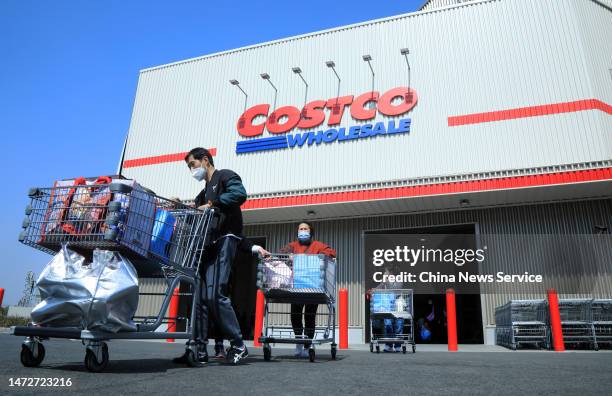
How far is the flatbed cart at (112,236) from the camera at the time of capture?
10.7 ft

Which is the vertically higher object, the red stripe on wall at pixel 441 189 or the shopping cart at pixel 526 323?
the red stripe on wall at pixel 441 189

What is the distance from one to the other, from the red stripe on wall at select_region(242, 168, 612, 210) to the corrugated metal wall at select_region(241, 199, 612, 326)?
193 cm

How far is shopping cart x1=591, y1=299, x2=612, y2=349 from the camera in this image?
31.6ft

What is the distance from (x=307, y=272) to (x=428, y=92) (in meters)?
10.0

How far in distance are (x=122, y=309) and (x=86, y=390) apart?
36.3 inches

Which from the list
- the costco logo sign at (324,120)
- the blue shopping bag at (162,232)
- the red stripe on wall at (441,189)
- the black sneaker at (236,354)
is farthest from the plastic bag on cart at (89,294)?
the costco logo sign at (324,120)

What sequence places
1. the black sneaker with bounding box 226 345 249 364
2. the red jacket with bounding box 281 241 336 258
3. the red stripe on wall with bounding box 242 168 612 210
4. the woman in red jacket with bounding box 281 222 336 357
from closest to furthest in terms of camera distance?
the black sneaker with bounding box 226 345 249 364
the red jacket with bounding box 281 241 336 258
the woman in red jacket with bounding box 281 222 336 357
the red stripe on wall with bounding box 242 168 612 210

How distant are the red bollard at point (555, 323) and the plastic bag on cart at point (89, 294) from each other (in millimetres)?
8304

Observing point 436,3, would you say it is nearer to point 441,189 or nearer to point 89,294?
point 441,189

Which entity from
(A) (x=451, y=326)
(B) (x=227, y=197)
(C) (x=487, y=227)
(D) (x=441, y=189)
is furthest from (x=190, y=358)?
(C) (x=487, y=227)

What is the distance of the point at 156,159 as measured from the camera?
16938 mm

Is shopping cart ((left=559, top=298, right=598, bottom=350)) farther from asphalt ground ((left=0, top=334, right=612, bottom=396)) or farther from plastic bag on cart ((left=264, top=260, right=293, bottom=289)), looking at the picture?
plastic bag on cart ((left=264, top=260, right=293, bottom=289))

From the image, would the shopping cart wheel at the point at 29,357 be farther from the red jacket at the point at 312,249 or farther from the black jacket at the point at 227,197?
the red jacket at the point at 312,249

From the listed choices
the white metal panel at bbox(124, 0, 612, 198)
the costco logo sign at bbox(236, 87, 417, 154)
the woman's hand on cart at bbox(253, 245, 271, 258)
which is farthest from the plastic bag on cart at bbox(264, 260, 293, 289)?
the costco logo sign at bbox(236, 87, 417, 154)
